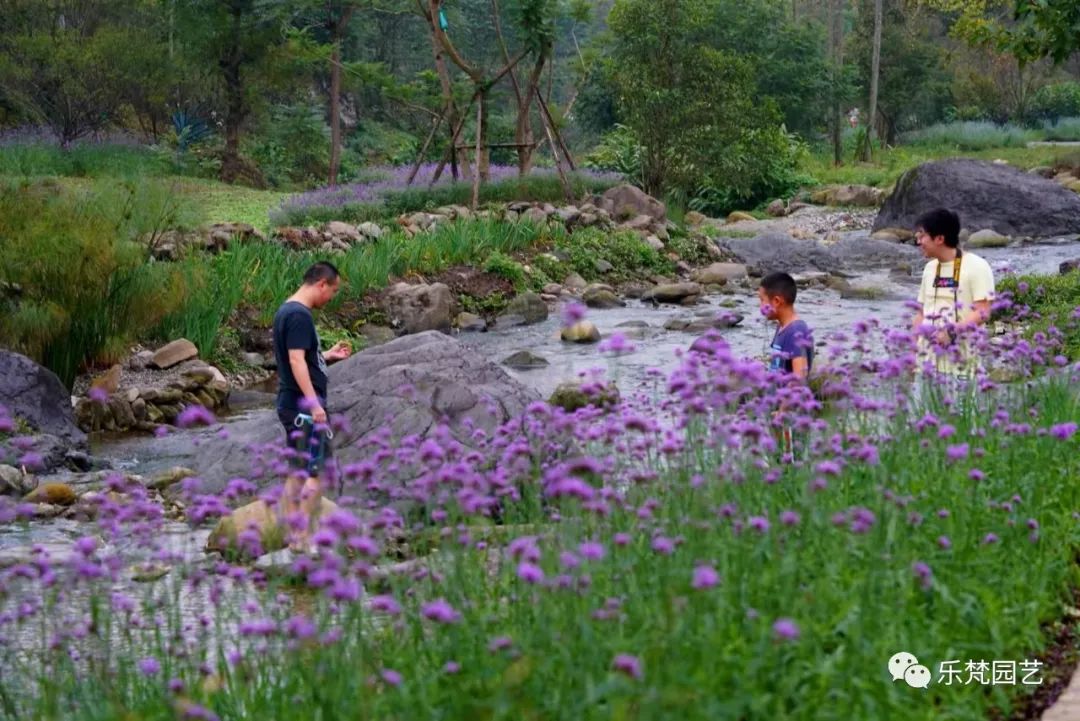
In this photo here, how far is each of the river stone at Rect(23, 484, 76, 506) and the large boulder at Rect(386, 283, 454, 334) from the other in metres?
7.37

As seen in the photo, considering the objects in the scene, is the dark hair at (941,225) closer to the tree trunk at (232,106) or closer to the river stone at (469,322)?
the river stone at (469,322)

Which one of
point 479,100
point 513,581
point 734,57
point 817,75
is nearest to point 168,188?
point 479,100

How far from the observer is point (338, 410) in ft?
29.2

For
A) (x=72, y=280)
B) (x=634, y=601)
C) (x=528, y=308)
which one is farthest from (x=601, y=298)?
(x=634, y=601)

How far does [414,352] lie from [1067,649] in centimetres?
577

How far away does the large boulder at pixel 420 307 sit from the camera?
16.3 metres

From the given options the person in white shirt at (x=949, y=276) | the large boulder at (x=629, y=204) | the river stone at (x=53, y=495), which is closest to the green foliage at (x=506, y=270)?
the large boulder at (x=629, y=204)

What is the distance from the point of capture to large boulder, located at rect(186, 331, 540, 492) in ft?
27.9

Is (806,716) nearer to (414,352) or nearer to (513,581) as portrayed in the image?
(513,581)

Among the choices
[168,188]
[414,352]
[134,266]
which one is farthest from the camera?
[168,188]

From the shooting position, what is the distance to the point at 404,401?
8781 millimetres

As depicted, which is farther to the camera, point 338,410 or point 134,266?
point 134,266

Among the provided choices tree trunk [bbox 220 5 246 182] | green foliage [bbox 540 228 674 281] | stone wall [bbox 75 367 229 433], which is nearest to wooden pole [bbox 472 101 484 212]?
green foliage [bbox 540 228 674 281]

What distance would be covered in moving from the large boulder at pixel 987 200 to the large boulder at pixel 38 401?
19.4 m
